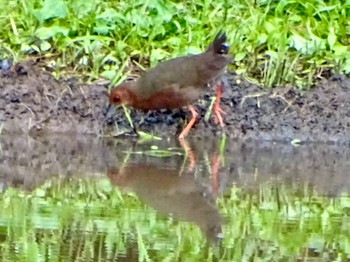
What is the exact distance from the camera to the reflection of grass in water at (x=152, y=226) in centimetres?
510

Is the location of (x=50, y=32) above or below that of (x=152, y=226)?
above

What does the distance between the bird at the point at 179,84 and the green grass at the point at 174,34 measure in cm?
43

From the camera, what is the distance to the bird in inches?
338

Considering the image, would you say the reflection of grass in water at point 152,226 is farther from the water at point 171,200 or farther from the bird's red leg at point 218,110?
the bird's red leg at point 218,110

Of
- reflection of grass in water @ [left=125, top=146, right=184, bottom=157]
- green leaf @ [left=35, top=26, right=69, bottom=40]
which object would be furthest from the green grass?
reflection of grass in water @ [left=125, top=146, right=184, bottom=157]

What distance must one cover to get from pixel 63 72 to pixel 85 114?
573 mm

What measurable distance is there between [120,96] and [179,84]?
0.46 metres

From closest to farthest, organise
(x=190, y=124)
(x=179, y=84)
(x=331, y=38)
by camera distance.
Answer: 1. (x=190, y=124)
2. (x=179, y=84)
3. (x=331, y=38)

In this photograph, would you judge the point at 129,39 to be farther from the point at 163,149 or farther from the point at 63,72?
the point at 163,149

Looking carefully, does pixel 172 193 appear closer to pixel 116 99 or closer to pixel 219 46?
pixel 116 99

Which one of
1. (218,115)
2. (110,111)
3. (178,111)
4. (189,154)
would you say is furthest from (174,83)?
(189,154)

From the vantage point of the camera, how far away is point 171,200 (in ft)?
20.4

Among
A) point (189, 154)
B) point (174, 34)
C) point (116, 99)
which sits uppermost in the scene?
point (174, 34)

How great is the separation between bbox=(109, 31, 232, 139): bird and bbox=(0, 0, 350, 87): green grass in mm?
431
